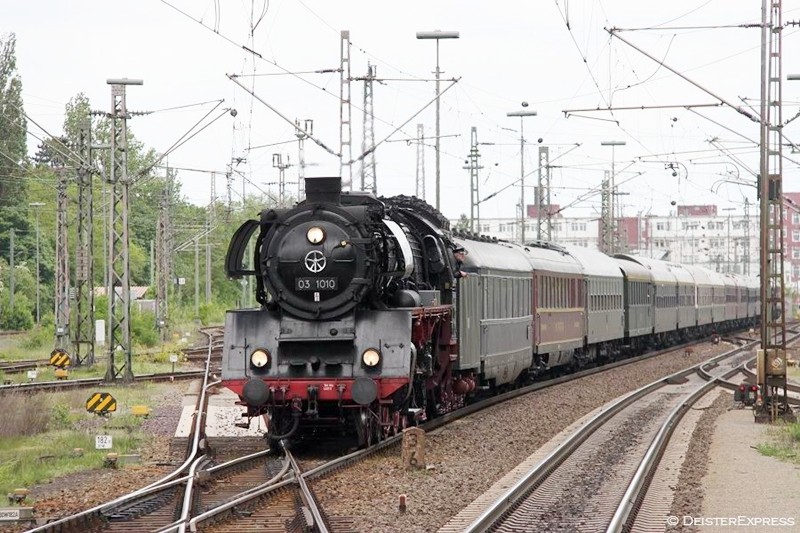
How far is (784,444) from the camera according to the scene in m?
18.0

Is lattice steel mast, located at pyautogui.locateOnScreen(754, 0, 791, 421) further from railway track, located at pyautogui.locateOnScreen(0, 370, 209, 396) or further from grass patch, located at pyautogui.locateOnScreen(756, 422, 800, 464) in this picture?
railway track, located at pyautogui.locateOnScreen(0, 370, 209, 396)

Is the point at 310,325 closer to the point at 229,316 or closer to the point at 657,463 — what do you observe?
the point at 229,316

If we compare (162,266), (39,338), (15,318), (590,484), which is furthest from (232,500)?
(15,318)

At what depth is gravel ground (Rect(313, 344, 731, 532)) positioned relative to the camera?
38.8 feet

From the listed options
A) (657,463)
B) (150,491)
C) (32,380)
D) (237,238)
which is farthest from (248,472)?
(32,380)

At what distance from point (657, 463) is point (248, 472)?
504 centimetres

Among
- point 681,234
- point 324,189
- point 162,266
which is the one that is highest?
point 681,234

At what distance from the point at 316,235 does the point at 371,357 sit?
1.69 meters

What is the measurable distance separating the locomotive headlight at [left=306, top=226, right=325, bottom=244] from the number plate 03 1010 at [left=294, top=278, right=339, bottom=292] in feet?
1.60

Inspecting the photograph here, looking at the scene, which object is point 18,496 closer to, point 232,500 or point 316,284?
point 232,500

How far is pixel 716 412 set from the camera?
922 inches

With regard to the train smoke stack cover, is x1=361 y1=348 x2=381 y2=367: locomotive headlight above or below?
below

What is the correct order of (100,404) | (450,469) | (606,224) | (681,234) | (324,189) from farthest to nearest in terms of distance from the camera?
(681,234) → (606,224) → (100,404) → (324,189) → (450,469)

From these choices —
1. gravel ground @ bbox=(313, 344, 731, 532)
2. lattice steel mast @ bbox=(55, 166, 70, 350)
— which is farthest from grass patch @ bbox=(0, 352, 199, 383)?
gravel ground @ bbox=(313, 344, 731, 532)
